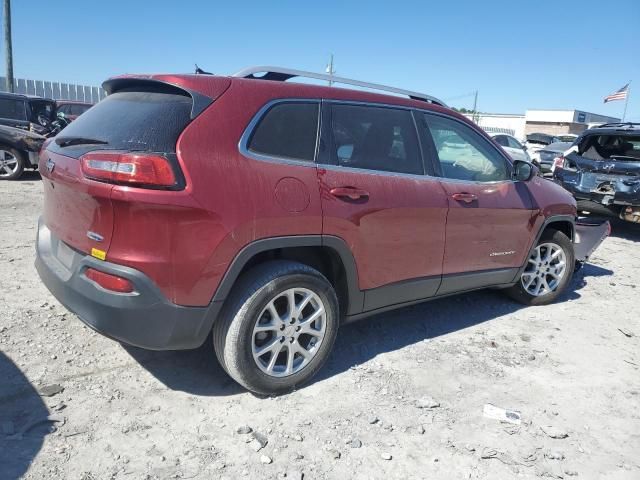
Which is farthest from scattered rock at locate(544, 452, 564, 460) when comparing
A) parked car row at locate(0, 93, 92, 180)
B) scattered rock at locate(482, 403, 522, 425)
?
parked car row at locate(0, 93, 92, 180)

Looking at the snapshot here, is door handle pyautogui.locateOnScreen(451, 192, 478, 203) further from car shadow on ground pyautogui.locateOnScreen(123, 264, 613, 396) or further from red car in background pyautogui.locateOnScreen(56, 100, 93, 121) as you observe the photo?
red car in background pyautogui.locateOnScreen(56, 100, 93, 121)

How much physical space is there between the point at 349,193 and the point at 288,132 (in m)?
0.51

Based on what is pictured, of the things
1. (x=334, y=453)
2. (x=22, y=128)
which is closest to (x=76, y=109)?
(x=22, y=128)

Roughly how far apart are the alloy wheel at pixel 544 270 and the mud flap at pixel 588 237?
598 mm

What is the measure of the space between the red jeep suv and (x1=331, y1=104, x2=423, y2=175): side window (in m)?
0.01

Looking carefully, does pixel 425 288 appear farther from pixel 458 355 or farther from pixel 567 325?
pixel 567 325

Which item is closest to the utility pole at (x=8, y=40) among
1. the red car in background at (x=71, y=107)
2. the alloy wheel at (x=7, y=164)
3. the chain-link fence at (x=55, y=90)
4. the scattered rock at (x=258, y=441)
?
the chain-link fence at (x=55, y=90)

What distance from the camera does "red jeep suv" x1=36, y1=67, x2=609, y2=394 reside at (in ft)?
7.91

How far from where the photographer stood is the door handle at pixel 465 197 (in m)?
3.63

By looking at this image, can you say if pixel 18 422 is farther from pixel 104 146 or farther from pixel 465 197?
pixel 465 197

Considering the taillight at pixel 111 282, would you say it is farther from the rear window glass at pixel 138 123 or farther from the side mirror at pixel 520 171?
the side mirror at pixel 520 171

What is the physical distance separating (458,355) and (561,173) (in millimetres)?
6140

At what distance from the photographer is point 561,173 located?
859 centimetres

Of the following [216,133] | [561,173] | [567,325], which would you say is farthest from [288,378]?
[561,173]
